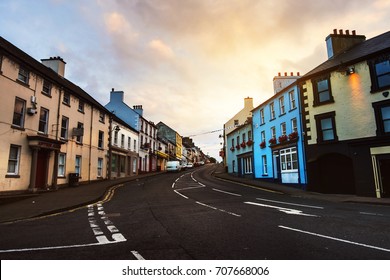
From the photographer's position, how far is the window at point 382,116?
1733cm

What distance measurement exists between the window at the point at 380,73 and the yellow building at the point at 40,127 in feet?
77.7

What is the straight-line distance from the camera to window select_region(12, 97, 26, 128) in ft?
52.9

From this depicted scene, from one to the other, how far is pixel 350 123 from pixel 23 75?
78.1 feet

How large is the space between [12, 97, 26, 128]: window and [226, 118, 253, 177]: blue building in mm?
24701

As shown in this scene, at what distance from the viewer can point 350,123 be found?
751 inches

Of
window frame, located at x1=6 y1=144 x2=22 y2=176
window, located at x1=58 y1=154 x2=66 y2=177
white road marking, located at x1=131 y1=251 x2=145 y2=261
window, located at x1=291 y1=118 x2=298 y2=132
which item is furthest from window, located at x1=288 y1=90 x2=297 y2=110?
window frame, located at x1=6 y1=144 x2=22 y2=176

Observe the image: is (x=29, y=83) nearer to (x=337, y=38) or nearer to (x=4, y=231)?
(x=4, y=231)

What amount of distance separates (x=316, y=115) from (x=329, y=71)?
12.2ft

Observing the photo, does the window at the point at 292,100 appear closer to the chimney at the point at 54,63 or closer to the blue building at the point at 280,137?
the blue building at the point at 280,137

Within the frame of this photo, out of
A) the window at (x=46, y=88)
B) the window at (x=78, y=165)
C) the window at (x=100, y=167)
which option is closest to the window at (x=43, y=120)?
the window at (x=46, y=88)

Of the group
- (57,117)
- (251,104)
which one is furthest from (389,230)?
(251,104)

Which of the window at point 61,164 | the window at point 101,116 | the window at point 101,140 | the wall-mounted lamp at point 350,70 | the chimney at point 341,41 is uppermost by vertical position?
the chimney at point 341,41

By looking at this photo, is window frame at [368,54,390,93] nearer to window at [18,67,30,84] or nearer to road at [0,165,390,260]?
road at [0,165,390,260]

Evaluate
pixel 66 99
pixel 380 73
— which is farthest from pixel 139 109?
pixel 380 73
